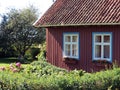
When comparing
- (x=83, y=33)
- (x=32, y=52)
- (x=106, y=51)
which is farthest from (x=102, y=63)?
(x=32, y=52)

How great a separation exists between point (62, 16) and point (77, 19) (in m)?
1.39

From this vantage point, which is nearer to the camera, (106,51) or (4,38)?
(106,51)

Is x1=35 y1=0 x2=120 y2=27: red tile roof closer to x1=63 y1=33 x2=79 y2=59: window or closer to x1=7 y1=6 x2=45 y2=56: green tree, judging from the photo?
x1=63 y1=33 x2=79 y2=59: window

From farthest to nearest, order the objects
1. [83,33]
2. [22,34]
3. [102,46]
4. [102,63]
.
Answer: [22,34] → [83,33] → [102,46] → [102,63]

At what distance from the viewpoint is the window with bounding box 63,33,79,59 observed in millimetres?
20266

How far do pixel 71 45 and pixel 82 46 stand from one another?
2.97ft

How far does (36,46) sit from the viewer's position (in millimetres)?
41469

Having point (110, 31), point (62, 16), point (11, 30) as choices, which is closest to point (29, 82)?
point (110, 31)

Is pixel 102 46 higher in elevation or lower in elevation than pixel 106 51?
higher

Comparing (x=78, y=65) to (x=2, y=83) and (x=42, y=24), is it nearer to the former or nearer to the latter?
(x=42, y=24)

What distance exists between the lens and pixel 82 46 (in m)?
19.9

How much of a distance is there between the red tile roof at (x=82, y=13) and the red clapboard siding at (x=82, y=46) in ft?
1.40

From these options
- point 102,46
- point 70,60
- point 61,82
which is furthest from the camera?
point 70,60

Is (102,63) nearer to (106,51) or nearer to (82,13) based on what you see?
(106,51)
